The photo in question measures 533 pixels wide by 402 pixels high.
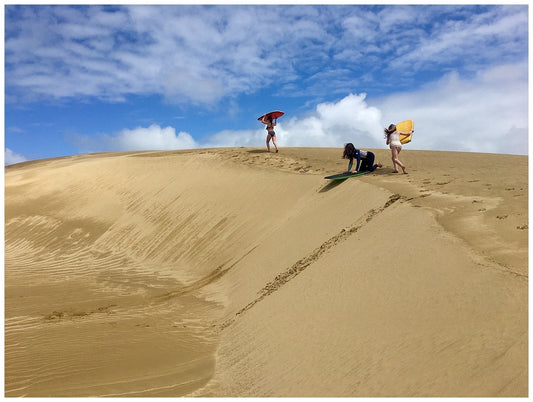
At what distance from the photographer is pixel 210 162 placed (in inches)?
639

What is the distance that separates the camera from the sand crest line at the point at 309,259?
21.1ft

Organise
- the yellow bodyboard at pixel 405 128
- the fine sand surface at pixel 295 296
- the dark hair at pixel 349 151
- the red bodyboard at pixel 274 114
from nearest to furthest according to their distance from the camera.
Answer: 1. the fine sand surface at pixel 295 296
2. the dark hair at pixel 349 151
3. the yellow bodyboard at pixel 405 128
4. the red bodyboard at pixel 274 114

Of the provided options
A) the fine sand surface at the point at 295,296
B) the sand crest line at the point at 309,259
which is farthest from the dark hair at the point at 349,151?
the sand crest line at the point at 309,259

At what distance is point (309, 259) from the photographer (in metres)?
6.89

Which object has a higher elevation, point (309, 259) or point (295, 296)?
point (309, 259)

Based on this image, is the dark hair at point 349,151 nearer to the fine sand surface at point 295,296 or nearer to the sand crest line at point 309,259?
the fine sand surface at point 295,296

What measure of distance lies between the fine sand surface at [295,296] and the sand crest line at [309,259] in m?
0.04

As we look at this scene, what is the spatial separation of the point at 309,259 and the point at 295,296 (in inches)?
52.6

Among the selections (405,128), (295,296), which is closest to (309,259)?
(295,296)

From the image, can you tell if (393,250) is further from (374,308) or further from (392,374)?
(392,374)

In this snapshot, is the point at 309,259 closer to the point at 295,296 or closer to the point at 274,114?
the point at 295,296

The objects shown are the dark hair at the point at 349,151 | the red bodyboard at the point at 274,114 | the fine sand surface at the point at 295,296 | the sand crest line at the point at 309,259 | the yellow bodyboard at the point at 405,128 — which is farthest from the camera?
the red bodyboard at the point at 274,114

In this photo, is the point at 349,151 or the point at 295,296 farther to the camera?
the point at 349,151

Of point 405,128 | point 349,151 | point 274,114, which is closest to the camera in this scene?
point 349,151
